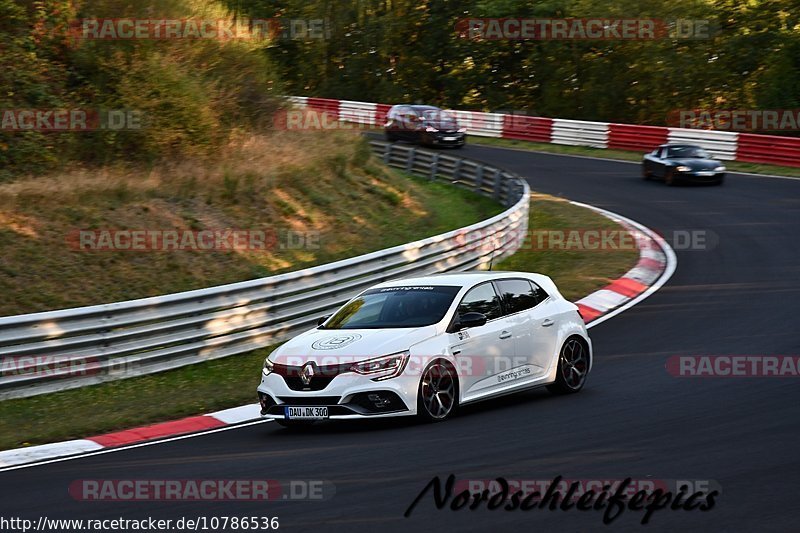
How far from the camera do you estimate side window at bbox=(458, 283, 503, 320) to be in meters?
11.3

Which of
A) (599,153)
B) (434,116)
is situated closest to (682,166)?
(599,153)

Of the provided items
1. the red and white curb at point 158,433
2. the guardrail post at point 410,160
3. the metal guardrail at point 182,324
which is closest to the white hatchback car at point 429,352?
the red and white curb at point 158,433

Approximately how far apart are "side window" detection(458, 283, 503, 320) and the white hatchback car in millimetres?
13

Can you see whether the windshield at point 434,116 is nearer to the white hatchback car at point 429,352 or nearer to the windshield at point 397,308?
the white hatchback car at point 429,352

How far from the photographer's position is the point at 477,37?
6128 cm

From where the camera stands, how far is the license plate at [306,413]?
33.7ft

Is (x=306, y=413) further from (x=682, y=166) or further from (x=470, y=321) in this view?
(x=682, y=166)

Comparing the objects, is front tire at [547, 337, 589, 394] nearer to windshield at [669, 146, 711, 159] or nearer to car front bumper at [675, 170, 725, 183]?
car front bumper at [675, 170, 725, 183]

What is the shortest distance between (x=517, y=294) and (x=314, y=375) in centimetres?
275

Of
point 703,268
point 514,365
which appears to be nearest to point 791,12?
point 703,268

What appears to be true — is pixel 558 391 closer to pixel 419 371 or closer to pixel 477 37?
pixel 419 371

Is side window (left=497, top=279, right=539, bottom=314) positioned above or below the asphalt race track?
above
